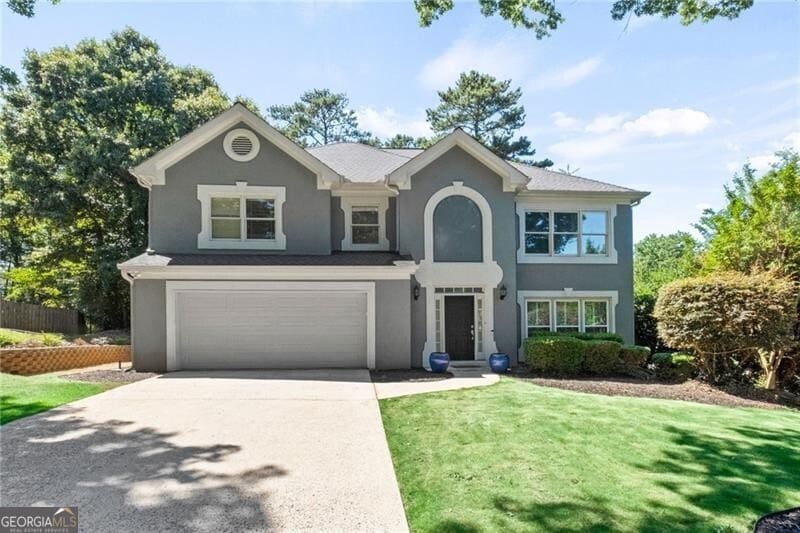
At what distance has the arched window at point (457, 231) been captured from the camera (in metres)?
14.1

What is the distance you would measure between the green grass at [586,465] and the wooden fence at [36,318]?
844 inches

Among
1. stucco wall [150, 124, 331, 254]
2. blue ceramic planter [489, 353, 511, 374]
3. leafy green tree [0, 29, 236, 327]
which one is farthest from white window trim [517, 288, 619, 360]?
leafy green tree [0, 29, 236, 327]

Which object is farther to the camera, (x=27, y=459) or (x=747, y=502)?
(x=27, y=459)

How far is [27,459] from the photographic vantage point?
5520mm

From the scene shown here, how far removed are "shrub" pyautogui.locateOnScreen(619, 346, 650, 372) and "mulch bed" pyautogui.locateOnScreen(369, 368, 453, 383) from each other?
17.4 ft

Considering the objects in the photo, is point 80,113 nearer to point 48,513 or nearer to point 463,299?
point 463,299

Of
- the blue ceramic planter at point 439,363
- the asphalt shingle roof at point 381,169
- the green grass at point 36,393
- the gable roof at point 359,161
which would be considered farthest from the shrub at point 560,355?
the green grass at point 36,393

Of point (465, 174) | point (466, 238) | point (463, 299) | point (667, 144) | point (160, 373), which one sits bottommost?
point (160, 373)

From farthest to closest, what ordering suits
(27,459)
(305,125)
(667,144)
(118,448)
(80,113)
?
(305,125) < (80,113) < (667,144) < (118,448) < (27,459)

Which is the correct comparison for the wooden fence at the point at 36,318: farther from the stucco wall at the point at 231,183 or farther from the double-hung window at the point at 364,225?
the double-hung window at the point at 364,225

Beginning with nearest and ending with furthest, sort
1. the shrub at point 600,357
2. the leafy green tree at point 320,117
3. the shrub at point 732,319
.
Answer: the shrub at point 732,319 < the shrub at point 600,357 < the leafy green tree at point 320,117

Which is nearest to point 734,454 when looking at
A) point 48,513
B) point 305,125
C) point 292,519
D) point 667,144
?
point 292,519

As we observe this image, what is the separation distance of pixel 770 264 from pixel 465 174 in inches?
380

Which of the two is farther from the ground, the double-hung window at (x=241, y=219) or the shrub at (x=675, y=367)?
the double-hung window at (x=241, y=219)
